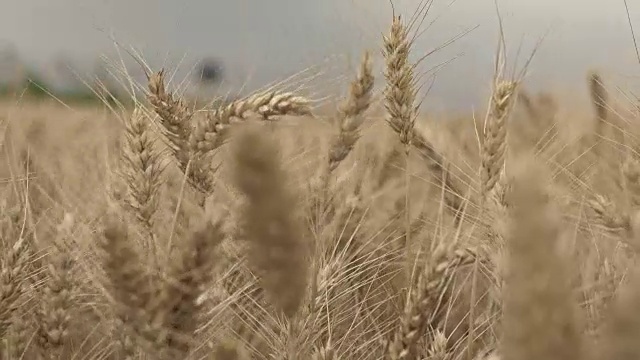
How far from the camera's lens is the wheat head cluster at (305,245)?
0.42m

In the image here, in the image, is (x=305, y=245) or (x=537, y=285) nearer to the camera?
(x=537, y=285)

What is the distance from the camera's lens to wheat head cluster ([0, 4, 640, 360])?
0.42m

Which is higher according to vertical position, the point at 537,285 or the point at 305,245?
the point at 537,285

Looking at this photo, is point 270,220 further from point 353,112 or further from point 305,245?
point 353,112

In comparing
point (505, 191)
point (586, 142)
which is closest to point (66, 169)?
point (505, 191)

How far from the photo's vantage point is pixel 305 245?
0.60 metres

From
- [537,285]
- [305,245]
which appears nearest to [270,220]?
[305,245]

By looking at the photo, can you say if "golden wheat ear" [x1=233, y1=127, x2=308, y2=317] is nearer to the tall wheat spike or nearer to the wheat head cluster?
the wheat head cluster

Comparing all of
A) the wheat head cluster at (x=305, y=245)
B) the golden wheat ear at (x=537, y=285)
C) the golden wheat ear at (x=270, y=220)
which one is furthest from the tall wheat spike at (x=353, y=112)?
the golden wheat ear at (x=537, y=285)

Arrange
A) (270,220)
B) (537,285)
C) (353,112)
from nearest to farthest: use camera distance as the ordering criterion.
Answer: (537,285) → (270,220) → (353,112)

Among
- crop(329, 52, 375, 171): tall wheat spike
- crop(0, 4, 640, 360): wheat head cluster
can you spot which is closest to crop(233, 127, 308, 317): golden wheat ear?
crop(0, 4, 640, 360): wheat head cluster

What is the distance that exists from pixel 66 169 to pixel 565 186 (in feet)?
4.23

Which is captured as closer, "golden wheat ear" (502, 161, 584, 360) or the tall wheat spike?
"golden wheat ear" (502, 161, 584, 360)

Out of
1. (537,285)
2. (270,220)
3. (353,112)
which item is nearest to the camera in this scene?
(537,285)
